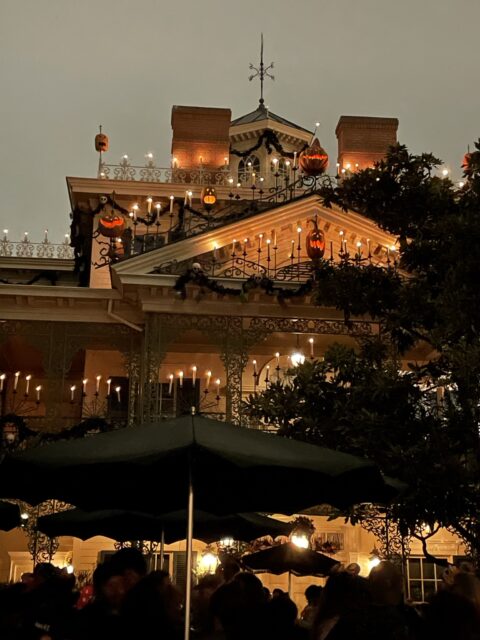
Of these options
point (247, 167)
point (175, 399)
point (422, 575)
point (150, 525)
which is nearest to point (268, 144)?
point (247, 167)

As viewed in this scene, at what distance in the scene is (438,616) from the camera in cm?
354

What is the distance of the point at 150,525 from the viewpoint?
1065 cm

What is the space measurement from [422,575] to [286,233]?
28.5 feet

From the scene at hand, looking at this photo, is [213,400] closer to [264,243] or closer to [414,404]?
[264,243]

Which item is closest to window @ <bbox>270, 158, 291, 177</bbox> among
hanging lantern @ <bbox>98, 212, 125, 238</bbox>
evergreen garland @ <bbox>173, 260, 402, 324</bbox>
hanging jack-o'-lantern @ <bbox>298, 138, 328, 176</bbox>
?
hanging lantern @ <bbox>98, 212, 125, 238</bbox>

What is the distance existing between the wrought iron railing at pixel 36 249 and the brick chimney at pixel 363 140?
29.7 ft

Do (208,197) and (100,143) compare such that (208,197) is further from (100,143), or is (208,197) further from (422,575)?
(422,575)

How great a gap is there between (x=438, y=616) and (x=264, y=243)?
17.5 metres

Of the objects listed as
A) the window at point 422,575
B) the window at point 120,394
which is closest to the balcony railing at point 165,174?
the window at point 120,394

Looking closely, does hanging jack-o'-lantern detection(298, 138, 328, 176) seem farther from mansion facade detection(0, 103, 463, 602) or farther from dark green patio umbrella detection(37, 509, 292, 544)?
dark green patio umbrella detection(37, 509, 292, 544)

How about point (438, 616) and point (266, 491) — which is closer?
point (438, 616)

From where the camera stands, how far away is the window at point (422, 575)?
19781 millimetres

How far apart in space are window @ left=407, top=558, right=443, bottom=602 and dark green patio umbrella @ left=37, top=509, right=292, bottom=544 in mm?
9601

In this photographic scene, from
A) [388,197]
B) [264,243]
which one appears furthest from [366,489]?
[264,243]
